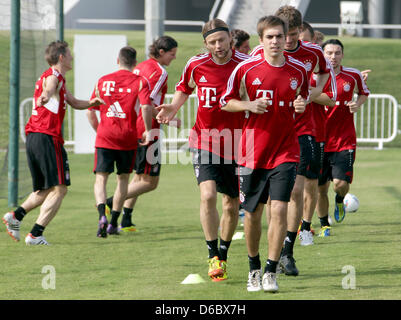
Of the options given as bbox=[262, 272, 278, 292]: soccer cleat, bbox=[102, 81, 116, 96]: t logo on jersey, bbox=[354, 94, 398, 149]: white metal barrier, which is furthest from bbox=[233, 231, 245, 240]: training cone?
bbox=[354, 94, 398, 149]: white metal barrier

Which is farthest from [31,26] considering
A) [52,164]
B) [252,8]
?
[252,8]

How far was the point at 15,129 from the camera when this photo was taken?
12.0m

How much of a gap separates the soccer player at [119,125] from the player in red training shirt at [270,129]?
3.46 metres

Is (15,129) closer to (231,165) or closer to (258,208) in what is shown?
(231,165)

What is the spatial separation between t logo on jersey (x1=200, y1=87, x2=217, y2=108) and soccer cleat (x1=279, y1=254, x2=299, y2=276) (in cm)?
159

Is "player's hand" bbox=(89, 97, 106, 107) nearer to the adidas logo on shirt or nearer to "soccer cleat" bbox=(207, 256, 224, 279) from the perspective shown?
the adidas logo on shirt

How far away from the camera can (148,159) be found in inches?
421

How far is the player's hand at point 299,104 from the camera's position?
6.64 meters

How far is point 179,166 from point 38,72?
17.6ft

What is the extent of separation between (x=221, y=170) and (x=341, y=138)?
303 centimetres

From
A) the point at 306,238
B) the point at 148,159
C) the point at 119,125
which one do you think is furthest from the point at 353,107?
the point at 119,125

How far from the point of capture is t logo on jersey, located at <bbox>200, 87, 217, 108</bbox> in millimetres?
7543

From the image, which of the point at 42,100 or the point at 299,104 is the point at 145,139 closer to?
the point at 42,100

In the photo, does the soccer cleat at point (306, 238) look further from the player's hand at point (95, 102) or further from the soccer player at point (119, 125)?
the player's hand at point (95, 102)
